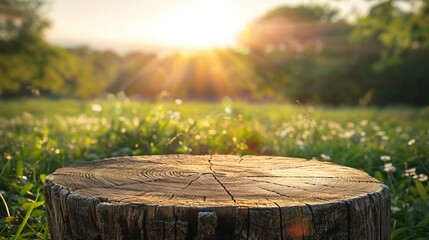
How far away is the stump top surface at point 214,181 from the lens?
93.4 inches

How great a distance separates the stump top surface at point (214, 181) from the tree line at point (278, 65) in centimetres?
777

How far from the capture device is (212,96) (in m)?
31.2

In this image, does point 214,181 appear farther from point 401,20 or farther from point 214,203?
point 401,20

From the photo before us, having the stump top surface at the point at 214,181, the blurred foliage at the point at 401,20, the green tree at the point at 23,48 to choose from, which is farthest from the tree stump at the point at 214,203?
the green tree at the point at 23,48

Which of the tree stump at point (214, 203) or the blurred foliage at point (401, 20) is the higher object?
the blurred foliage at point (401, 20)

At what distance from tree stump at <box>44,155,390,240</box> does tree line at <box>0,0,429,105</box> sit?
319 inches

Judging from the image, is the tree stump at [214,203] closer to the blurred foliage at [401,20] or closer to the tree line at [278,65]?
the tree line at [278,65]

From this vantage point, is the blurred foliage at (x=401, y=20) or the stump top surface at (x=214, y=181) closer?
the stump top surface at (x=214, y=181)

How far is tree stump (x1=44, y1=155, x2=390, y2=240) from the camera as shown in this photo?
7.28 ft

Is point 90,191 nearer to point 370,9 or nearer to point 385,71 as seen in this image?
point 370,9

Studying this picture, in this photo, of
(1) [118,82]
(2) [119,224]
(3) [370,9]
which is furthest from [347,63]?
(2) [119,224]

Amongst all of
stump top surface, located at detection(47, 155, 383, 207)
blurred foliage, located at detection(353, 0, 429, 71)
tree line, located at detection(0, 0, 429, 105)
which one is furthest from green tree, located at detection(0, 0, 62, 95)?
stump top surface, located at detection(47, 155, 383, 207)

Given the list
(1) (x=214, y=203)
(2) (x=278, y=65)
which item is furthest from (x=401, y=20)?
(1) (x=214, y=203)

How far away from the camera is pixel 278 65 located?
75.6 feet
